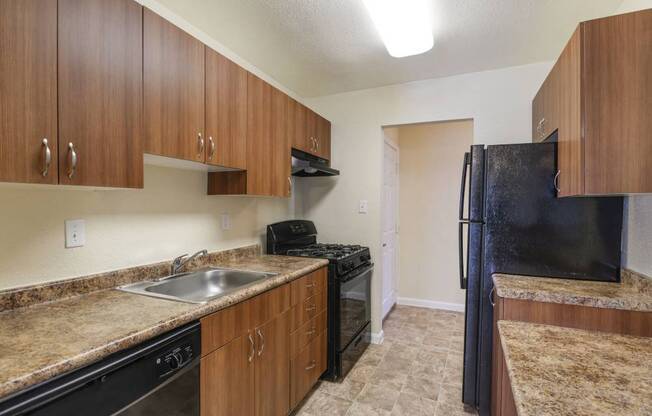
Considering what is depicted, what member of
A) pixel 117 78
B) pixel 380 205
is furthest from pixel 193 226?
pixel 380 205

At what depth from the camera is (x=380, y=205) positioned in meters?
3.00

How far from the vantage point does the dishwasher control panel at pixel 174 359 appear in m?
1.07

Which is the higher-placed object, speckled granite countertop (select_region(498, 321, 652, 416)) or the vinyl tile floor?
speckled granite countertop (select_region(498, 321, 652, 416))

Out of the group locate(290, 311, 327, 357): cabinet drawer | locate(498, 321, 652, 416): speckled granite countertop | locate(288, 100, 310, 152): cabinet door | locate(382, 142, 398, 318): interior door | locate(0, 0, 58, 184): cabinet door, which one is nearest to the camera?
locate(498, 321, 652, 416): speckled granite countertop

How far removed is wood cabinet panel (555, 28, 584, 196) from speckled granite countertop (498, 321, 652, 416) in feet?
1.99

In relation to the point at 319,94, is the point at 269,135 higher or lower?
lower

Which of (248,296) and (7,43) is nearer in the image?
(7,43)

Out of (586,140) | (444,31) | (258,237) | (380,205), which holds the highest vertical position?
(444,31)

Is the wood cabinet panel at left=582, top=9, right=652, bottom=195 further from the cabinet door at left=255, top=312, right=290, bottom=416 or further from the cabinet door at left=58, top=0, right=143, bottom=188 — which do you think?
the cabinet door at left=58, top=0, right=143, bottom=188

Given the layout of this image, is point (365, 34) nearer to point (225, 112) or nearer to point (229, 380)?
point (225, 112)

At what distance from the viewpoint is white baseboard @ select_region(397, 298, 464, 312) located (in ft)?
12.8

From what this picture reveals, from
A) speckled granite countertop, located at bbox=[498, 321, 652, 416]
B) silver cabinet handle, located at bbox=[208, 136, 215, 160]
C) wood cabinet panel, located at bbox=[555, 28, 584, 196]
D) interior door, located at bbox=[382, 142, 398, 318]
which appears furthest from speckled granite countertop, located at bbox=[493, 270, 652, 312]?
interior door, located at bbox=[382, 142, 398, 318]

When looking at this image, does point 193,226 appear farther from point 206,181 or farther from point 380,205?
point 380,205

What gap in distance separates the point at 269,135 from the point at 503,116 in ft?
6.23
